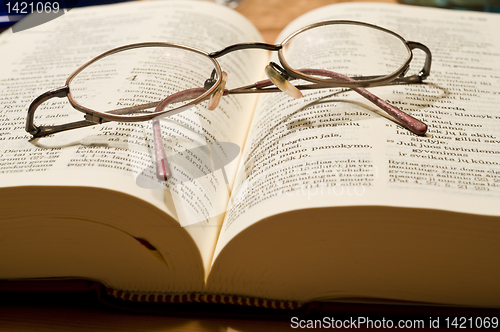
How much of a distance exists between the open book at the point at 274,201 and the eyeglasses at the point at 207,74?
2cm

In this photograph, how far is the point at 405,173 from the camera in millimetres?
415

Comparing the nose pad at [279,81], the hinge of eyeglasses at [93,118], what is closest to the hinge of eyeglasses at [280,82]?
the nose pad at [279,81]

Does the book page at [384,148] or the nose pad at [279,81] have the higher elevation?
the nose pad at [279,81]

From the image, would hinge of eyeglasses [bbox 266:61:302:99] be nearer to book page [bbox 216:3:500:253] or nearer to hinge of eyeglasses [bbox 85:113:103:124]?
book page [bbox 216:3:500:253]

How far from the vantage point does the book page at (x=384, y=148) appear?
1.29 feet

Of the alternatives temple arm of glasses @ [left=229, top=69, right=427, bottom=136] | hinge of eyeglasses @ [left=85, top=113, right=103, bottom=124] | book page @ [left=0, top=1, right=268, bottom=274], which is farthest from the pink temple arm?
hinge of eyeglasses @ [left=85, top=113, right=103, bottom=124]

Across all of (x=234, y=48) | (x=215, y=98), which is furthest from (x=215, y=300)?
(x=234, y=48)

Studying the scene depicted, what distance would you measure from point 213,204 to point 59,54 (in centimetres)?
40

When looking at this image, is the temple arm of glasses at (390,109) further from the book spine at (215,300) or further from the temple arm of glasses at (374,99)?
the book spine at (215,300)

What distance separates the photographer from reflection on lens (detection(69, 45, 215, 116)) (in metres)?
0.53

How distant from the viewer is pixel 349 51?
631mm

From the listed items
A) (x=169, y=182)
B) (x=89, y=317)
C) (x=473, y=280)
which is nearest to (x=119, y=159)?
(x=169, y=182)

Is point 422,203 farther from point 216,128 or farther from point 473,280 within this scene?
point 216,128

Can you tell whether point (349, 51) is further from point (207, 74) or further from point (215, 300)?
point (215, 300)
